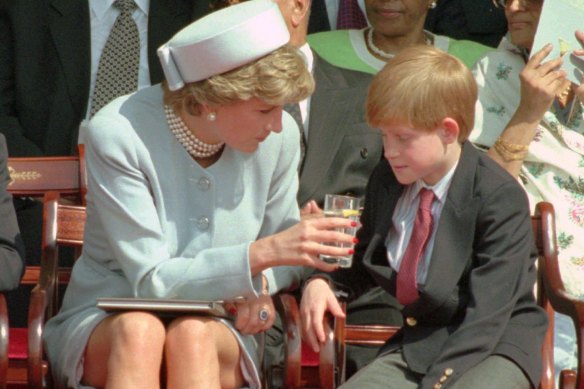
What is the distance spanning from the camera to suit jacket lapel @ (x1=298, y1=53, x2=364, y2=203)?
5.75m

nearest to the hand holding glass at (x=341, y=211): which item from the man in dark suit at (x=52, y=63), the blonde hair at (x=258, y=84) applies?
the blonde hair at (x=258, y=84)

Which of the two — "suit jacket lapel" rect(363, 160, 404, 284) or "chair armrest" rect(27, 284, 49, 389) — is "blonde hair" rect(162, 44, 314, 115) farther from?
"chair armrest" rect(27, 284, 49, 389)

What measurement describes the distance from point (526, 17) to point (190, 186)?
1704 millimetres

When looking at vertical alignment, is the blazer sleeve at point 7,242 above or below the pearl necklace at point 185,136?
below

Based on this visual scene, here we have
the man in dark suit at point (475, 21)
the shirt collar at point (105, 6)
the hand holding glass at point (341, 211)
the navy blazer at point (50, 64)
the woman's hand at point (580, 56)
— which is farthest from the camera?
the man in dark suit at point (475, 21)

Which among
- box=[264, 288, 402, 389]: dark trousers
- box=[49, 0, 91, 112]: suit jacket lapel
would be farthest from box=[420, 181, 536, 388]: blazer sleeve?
box=[49, 0, 91, 112]: suit jacket lapel

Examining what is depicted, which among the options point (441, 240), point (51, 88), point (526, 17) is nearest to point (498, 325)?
point (441, 240)

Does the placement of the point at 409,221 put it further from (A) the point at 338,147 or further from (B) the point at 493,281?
(A) the point at 338,147

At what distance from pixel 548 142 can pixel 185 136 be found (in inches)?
60.0

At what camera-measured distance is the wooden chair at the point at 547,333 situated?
491cm

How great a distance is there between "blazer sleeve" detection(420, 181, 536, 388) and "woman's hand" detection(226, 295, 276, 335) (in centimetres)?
56

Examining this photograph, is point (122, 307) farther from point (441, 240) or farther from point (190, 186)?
point (441, 240)

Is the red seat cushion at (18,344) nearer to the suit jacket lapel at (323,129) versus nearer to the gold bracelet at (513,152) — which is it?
the suit jacket lapel at (323,129)

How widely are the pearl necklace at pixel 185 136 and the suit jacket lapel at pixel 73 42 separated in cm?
179
